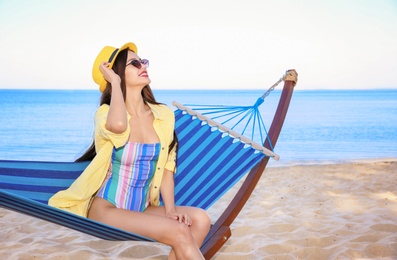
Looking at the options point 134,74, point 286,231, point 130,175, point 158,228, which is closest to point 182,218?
point 158,228

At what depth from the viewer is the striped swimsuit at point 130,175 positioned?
81.9 inches

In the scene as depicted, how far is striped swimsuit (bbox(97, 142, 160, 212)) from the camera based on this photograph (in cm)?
208

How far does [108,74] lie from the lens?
2096mm

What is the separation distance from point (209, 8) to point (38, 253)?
105 ft

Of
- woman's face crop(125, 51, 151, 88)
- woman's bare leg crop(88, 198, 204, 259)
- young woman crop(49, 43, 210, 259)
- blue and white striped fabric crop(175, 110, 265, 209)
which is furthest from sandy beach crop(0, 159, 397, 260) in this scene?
woman's face crop(125, 51, 151, 88)

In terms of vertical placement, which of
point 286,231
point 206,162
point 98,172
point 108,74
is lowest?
point 286,231

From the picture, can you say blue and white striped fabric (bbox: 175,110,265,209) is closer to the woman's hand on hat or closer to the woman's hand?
the woman's hand

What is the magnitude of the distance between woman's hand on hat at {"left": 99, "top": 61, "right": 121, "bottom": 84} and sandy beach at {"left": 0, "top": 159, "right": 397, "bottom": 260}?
1130 millimetres

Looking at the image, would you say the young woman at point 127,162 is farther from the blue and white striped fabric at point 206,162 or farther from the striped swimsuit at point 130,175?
the blue and white striped fabric at point 206,162

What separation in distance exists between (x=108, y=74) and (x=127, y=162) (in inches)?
14.0

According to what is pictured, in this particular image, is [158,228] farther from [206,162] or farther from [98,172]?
[206,162]

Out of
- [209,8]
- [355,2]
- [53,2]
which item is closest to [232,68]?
[209,8]

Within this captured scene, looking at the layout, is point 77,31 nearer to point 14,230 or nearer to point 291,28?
point 291,28

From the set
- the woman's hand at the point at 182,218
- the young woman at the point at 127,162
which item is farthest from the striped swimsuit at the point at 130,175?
the woman's hand at the point at 182,218
